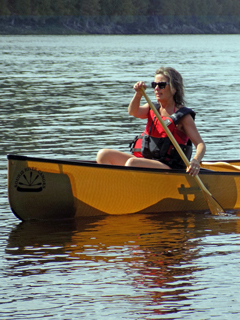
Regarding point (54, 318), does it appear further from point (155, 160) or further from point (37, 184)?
point (155, 160)

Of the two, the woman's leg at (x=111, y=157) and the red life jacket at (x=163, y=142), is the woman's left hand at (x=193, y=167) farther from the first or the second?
the woman's leg at (x=111, y=157)

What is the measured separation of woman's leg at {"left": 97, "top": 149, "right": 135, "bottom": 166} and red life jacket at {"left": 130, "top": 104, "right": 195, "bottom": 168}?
0.57ft

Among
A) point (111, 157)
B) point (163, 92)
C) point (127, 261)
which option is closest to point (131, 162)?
point (111, 157)

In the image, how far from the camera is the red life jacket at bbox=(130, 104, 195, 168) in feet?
19.7

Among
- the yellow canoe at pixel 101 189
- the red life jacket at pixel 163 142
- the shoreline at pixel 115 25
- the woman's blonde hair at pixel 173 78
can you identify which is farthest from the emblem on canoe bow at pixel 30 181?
the shoreline at pixel 115 25

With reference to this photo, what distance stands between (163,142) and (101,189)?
0.66m

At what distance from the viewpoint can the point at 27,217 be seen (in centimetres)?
604

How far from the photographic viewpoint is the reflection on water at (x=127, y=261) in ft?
13.4

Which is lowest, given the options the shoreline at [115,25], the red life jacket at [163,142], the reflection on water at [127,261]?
the reflection on water at [127,261]

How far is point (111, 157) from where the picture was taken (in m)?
6.15

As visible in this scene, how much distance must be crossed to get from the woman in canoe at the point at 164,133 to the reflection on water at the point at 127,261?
0.51 meters

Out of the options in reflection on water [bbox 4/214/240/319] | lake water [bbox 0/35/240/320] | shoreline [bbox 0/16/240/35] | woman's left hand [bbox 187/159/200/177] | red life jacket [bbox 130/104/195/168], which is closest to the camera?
lake water [bbox 0/35/240/320]

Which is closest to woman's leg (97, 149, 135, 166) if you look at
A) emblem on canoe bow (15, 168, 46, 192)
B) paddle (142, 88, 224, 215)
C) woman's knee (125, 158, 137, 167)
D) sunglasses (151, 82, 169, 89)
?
woman's knee (125, 158, 137, 167)

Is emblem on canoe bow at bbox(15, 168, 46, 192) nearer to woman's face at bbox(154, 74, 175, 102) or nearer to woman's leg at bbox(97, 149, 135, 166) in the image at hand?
woman's leg at bbox(97, 149, 135, 166)
